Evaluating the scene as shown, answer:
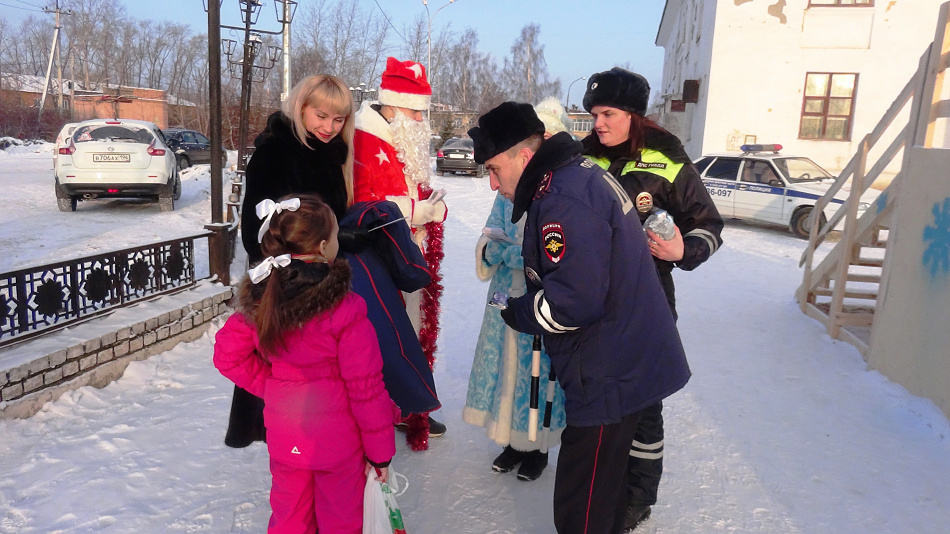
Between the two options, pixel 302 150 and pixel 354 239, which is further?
pixel 302 150

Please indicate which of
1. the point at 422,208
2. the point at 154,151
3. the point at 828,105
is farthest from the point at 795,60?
the point at 422,208

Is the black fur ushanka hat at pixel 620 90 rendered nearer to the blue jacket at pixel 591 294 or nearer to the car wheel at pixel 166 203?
the blue jacket at pixel 591 294

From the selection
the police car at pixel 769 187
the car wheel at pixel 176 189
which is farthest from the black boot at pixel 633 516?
the car wheel at pixel 176 189

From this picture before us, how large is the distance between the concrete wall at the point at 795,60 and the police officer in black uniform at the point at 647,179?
1529cm

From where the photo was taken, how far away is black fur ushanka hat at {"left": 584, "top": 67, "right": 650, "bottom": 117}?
261 cm

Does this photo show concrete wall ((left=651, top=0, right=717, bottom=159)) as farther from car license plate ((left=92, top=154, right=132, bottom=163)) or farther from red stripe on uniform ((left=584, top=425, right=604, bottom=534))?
red stripe on uniform ((left=584, top=425, right=604, bottom=534))

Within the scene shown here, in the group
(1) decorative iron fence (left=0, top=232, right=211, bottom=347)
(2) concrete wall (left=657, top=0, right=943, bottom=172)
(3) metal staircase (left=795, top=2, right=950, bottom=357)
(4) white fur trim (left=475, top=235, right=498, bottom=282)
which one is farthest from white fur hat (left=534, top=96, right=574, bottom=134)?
(2) concrete wall (left=657, top=0, right=943, bottom=172)

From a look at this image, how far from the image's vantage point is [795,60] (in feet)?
51.6

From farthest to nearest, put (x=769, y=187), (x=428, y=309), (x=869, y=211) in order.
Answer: (x=769, y=187) → (x=869, y=211) → (x=428, y=309)

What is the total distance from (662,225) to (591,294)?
0.68m

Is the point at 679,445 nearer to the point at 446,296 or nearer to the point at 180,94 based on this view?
the point at 446,296

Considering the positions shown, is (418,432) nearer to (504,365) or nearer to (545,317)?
(504,365)

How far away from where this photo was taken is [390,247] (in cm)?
261

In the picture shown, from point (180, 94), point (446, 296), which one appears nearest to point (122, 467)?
point (446, 296)
